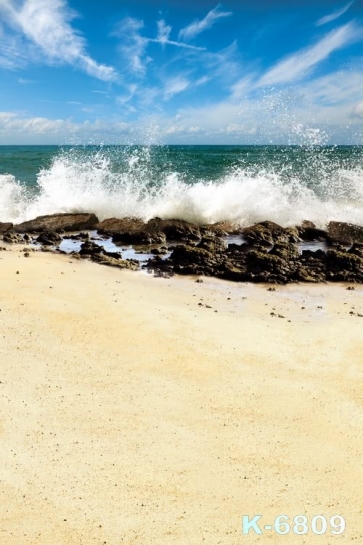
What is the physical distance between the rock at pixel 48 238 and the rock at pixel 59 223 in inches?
33.6

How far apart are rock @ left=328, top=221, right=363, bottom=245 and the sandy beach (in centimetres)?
494

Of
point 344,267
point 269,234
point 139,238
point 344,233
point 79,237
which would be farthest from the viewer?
point 79,237

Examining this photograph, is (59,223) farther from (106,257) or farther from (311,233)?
(311,233)

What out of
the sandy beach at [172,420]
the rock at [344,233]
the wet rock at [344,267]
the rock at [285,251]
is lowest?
the sandy beach at [172,420]

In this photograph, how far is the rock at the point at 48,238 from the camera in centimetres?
1074

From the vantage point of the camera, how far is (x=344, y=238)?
11.1m

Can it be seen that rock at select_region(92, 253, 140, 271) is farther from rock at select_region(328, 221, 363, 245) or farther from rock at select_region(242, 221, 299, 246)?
rock at select_region(328, 221, 363, 245)

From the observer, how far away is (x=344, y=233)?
1134 centimetres

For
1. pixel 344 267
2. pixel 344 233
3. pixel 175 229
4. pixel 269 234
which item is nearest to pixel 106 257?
pixel 175 229

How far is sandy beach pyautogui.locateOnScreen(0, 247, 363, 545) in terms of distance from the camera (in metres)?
2.80

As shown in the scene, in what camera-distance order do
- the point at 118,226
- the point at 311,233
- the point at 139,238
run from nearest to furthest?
the point at 139,238, the point at 311,233, the point at 118,226

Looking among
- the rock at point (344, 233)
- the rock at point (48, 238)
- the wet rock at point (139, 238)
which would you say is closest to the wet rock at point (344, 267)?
the rock at point (344, 233)

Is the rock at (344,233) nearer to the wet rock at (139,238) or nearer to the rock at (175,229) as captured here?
the rock at (175,229)

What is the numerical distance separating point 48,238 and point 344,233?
7575mm
